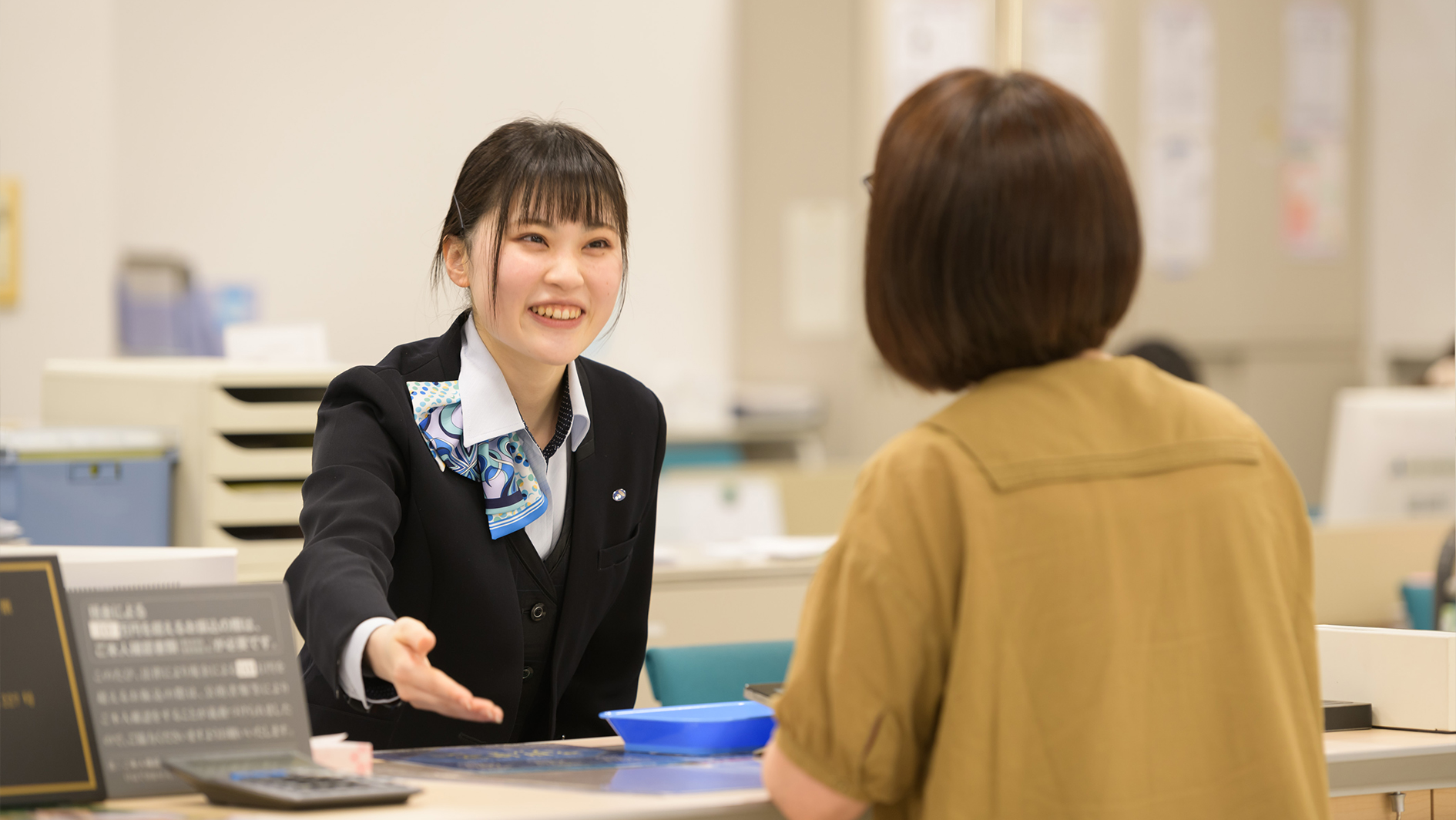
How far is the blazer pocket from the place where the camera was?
1608mm

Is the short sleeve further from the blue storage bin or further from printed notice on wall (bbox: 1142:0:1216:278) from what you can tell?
printed notice on wall (bbox: 1142:0:1216:278)

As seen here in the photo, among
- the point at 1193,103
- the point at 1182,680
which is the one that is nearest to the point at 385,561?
the point at 1182,680

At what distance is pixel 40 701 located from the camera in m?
1.13

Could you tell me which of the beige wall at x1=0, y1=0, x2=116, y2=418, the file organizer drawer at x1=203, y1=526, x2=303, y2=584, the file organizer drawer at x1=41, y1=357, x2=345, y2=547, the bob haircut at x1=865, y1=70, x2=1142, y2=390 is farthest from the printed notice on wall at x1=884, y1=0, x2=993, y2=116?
the bob haircut at x1=865, y1=70, x2=1142, y2=390

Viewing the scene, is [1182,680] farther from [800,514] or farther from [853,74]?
[853,74]

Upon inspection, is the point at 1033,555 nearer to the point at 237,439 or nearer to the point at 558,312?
the point at 558,312

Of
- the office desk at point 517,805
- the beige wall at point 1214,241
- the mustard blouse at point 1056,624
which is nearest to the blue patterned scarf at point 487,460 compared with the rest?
the office desk at point 517,805

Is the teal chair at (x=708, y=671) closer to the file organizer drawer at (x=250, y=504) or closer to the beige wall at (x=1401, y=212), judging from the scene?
the file organizer drawer at (x=250, y=504)

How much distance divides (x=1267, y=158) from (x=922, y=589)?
4.77 meters

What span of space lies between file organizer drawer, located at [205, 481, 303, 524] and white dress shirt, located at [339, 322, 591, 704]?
0.77 m

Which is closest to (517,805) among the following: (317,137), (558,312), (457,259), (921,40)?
(558,312)

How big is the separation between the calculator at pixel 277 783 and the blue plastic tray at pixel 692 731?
0.29 metres

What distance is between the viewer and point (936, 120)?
1.06 m

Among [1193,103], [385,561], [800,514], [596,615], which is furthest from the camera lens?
[1193,103]
